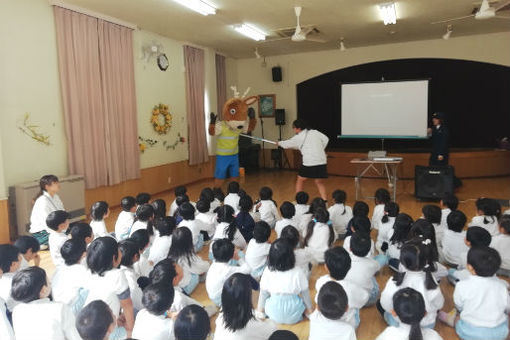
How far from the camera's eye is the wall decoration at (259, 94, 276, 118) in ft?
32.5

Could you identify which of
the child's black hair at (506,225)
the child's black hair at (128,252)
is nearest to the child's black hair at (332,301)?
the child's black hair at (128,252)

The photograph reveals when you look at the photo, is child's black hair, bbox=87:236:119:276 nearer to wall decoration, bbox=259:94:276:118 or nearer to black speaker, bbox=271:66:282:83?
black speaker, bbox=271:66:282:83

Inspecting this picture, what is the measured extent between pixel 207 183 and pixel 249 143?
2010 millimetres

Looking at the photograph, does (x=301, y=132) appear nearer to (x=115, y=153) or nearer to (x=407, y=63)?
(x=115, y=153)

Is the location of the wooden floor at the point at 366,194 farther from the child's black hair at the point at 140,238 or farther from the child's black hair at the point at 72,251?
the child's black hair at the point at 72,251

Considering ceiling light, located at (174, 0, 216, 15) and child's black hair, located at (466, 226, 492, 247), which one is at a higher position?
ceiling light, located at (174, 0, 216, 15)

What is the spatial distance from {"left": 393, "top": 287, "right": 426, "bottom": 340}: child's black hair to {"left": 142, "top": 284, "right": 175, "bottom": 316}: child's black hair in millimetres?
1073

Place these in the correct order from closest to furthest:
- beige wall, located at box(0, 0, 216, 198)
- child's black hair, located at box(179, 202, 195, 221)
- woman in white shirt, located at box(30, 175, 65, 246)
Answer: child's black hair, located at box(179, 202, 195, 221) < woman in white shirt, located at box(30, 175, 65, 246) < beige wall, located at box(0, 0, 216, 198)

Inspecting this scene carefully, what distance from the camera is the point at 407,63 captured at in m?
8.59

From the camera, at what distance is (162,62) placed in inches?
281

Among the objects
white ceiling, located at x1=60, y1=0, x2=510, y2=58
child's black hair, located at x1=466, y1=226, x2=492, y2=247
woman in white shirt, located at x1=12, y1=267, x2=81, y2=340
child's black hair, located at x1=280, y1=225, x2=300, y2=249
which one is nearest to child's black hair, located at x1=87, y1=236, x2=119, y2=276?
woman in white shirt, located at x1=12, y1=267, x2=81, y2=340

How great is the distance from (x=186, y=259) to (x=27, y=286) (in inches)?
47.1

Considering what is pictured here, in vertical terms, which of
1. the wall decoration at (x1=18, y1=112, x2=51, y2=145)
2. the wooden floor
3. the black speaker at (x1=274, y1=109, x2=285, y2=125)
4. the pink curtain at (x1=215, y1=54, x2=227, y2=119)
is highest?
the pink curtain at (x1=215, y1=54, x2=227, y2=119)

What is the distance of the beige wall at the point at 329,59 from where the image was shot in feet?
26.0
